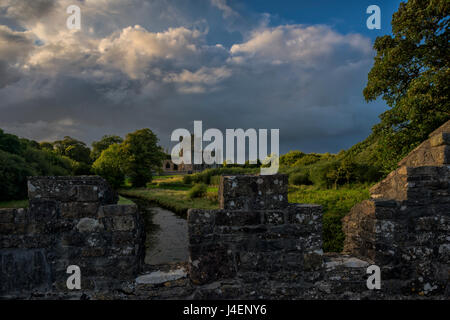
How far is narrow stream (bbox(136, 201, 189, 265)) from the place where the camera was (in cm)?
1007

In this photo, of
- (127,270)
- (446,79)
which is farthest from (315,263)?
(446,79)

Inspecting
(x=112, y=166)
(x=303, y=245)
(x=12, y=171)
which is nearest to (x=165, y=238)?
(x=303, y=245)

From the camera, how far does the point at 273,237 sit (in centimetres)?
269

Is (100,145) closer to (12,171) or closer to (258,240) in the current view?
(12,171)

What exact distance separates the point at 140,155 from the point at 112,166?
5120mm

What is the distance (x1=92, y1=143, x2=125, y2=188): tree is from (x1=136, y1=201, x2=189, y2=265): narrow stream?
16483 mm

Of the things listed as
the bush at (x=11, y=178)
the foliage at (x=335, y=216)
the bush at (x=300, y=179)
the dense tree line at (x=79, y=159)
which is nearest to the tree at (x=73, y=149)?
the dense tree line at (x=79, y=159)

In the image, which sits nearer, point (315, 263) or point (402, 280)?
point (315, 263)

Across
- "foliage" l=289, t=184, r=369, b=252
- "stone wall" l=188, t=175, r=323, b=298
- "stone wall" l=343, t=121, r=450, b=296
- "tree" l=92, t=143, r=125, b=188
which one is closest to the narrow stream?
"foliage" l=289, t=184, r=369, b=252

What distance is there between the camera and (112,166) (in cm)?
3281

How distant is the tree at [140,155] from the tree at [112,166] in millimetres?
903
